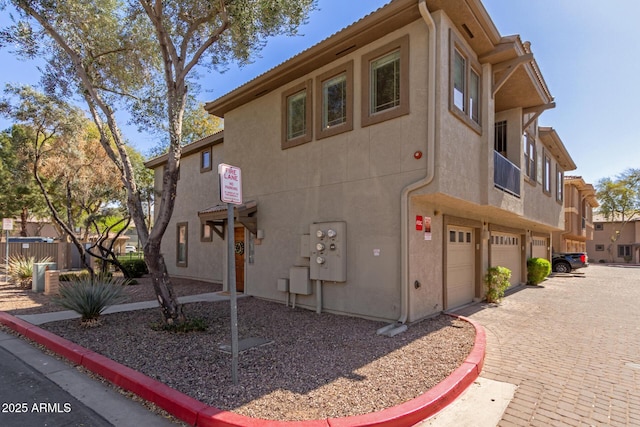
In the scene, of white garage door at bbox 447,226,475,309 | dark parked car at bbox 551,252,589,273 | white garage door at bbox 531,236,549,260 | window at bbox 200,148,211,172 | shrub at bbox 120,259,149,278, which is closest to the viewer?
white garage door at bbox 447,226,475,309

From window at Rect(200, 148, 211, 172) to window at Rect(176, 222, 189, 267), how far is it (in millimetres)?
2791

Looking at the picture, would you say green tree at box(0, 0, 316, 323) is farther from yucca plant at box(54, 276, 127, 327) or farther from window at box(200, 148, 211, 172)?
window at box(200, 148, 211, 172)

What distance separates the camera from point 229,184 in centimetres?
420

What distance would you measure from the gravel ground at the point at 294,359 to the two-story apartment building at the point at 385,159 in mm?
1149

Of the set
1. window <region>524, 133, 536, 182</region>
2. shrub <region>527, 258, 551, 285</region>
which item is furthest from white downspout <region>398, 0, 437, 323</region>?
shrub <region>527, 258, 551, 285</region>

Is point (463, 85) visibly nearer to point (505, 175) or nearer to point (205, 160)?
point (505, 175)

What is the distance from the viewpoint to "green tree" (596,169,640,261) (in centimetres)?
4359

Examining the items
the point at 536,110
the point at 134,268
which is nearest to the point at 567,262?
the point at 536,110

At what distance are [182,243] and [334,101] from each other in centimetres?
1083

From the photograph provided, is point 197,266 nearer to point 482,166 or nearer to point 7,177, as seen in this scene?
point 482,166

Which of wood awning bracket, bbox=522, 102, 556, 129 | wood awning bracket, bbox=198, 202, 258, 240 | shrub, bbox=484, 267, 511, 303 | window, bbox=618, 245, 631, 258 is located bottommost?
window, bbox=618, 245, 631, 258

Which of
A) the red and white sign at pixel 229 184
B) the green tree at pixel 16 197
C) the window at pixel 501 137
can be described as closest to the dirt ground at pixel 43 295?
the red and white sign at pixel 229 184

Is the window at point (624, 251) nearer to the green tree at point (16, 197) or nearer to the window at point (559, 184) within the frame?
the window at point (559, 184)

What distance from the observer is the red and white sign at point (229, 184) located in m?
4.07
